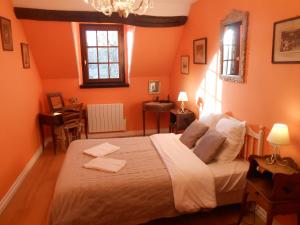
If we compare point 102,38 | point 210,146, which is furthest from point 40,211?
point 102,38

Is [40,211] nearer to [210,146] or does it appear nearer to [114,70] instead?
[210,146]

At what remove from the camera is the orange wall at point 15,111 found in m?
2.80

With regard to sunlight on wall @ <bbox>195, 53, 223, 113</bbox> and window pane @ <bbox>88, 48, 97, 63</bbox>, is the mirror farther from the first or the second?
window pane @ <bbox>88, 48, 97, 63</bbox>

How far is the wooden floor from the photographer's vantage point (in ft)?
7.88

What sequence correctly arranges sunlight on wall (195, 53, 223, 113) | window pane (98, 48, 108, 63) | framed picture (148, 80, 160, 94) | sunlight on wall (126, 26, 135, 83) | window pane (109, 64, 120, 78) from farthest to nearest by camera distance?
framed picture (148, 80, 160, 94), window pane (109, 64, 120, 78), window pane (98, 48, 108, 63), sunlight on wall (126, 26, 135, 83), sunlight on wall (195, 53, 223, 113)

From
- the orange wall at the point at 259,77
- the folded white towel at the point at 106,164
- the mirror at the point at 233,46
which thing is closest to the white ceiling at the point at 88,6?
the orange wall at the point at 259,77

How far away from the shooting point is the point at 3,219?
2469mm

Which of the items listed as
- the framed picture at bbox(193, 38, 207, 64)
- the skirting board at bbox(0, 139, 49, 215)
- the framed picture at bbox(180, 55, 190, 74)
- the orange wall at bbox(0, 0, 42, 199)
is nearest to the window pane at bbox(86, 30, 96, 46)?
the orange wall at bbox(0, 0, 42, 199)

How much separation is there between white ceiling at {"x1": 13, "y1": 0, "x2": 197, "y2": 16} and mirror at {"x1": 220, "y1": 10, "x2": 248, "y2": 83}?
120cm

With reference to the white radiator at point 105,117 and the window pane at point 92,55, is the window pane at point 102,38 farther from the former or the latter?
the white radiator at point 105,117

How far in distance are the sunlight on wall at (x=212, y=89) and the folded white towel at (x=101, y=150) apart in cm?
148

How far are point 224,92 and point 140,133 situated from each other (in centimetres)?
254

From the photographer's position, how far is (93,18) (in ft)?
12.4

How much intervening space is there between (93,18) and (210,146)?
8.94 ft
